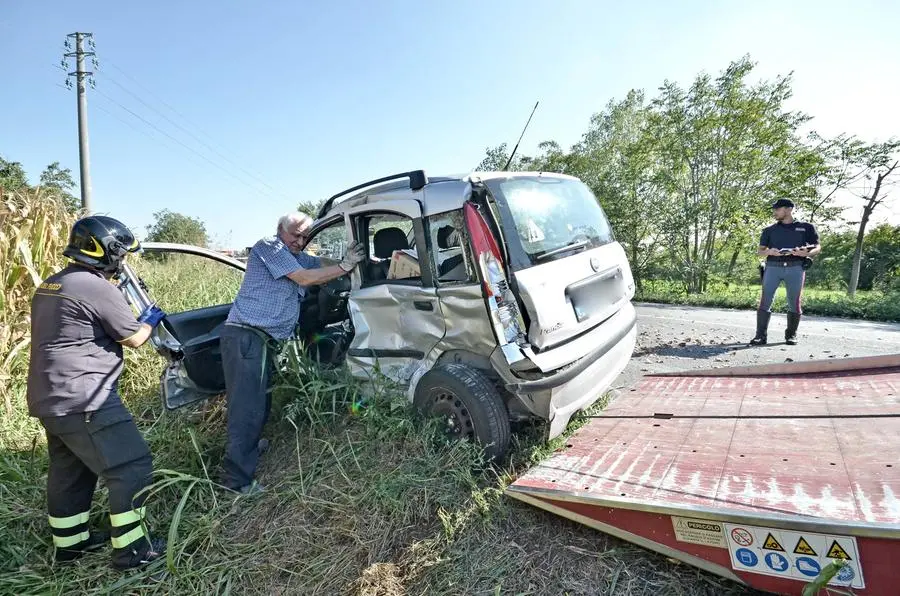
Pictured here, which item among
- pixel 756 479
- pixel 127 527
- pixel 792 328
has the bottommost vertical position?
pixel 127 527

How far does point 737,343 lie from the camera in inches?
225

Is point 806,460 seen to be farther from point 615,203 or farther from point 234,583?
point 615,203

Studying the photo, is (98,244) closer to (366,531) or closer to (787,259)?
(366,531)

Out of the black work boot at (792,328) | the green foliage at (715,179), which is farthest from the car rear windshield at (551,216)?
the green foliage at (715,179)

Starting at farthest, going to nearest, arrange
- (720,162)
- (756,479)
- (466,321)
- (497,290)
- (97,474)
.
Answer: (720,162) < (466,321) < (497,290) < (97,474) < (756,479)

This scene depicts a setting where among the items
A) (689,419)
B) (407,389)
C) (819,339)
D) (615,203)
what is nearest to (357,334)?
(407,389)

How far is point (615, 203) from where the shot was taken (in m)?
16.5

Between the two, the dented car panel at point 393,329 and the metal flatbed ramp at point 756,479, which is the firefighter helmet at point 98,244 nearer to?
the dented car panel at point 393,329

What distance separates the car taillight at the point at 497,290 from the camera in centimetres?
251

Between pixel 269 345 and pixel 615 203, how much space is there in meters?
15.9

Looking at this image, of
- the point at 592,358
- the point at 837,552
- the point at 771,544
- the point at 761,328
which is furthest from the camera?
the point at 761,328

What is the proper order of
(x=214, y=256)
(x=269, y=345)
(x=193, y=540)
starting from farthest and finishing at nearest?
(x=214, y=256) → (x=269, y=345) → (x=193, y=540)

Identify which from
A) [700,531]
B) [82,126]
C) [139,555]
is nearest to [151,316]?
[139,555]

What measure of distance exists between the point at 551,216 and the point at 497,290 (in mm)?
837
